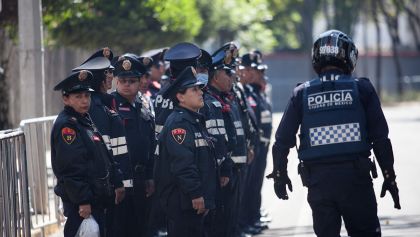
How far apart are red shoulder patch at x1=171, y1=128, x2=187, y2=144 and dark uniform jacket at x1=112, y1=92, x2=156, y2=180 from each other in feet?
4.75

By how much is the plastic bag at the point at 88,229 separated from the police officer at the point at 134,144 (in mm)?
1540

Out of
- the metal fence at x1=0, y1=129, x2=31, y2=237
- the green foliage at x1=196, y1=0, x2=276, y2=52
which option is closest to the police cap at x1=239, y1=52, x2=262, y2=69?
the metal fence at x1=0, y1=129, x2=31, y2=237

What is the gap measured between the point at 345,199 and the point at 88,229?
2.06 meters

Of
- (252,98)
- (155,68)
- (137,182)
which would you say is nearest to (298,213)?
(252,98)

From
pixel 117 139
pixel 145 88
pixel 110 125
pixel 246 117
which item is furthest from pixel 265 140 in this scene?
pixel 110 125

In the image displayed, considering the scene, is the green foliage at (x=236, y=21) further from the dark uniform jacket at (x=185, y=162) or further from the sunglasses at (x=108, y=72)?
the dark uniform jacket at (x=185, y=162)

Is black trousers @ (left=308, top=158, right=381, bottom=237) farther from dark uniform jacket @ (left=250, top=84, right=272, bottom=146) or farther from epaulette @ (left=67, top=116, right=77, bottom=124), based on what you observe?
dark uniform jacket @ (left=250, top=84, right=272, bottom=146)

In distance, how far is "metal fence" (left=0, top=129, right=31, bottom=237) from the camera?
981 centimetres

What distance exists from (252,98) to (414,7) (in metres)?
49.7

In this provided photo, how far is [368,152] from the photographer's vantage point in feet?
26.2

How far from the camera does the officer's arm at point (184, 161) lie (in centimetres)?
895

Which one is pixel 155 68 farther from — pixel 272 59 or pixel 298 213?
pixel 272 59

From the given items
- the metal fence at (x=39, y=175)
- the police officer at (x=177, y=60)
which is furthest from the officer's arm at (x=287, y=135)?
the metal fence at (x=39, y=175)

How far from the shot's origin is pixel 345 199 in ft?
25.6
